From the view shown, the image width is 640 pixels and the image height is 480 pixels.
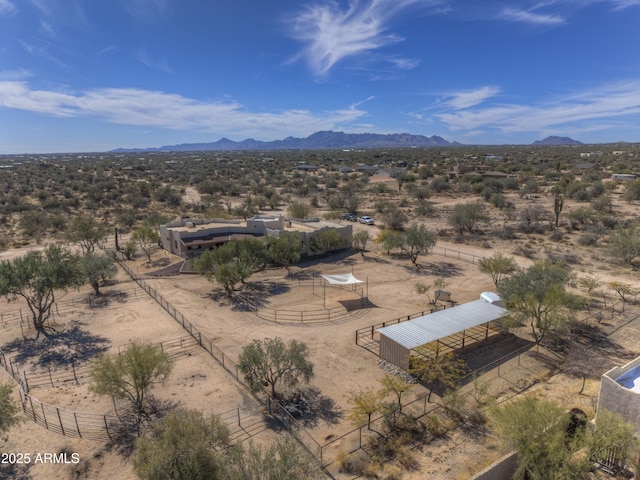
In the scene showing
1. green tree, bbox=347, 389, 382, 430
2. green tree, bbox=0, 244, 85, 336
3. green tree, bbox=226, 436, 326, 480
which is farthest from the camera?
green tree, bbox=0, 244, 85, 336

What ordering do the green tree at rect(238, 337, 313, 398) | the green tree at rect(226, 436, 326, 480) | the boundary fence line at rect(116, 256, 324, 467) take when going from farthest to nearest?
the green tree at rect(238, 337, 313, 398)
the boundary fence line at rect(116, 256, 324, 467)
the green tree at rect(226, 436, 326, 480)

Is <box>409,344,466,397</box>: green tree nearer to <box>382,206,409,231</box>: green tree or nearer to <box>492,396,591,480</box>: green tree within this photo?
<box>492,396,591,480</box>: green tree

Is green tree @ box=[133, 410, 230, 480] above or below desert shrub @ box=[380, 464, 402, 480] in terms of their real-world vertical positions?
above

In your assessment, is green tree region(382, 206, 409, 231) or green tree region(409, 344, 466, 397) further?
green tree region(382, 206, 409, 231)

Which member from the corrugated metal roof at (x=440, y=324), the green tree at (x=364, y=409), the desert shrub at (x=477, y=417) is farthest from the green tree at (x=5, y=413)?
the desert shrub at (x=477, y=417)

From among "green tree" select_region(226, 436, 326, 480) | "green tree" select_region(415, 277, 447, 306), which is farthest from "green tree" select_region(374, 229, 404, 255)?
"green tree" select_region(226, 436, 326, 480)

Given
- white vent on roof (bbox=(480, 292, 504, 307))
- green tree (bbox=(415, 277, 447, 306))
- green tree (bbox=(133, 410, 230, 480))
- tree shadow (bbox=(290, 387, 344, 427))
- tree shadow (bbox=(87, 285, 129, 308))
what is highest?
green tree (bbox=(133, 410, 230, 480))

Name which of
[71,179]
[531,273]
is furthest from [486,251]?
[71,179]

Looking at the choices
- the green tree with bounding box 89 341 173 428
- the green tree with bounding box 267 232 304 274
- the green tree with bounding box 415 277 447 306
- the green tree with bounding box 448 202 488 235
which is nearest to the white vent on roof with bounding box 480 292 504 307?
the green tree with bounding box 415 277 447 306
